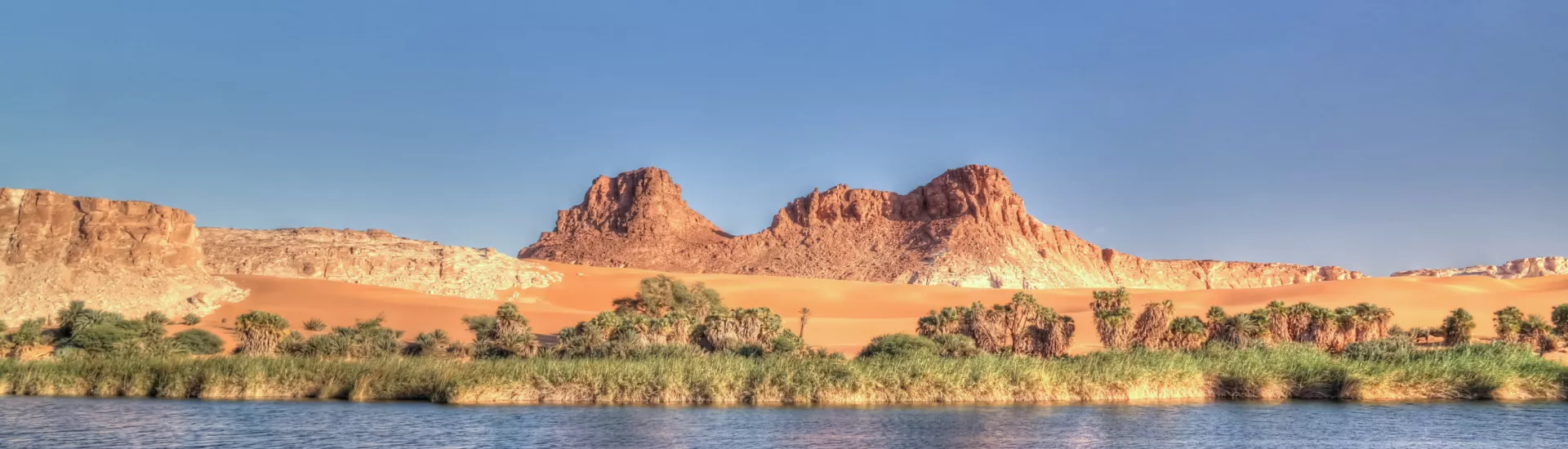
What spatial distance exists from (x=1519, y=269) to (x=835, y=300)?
127274 mm

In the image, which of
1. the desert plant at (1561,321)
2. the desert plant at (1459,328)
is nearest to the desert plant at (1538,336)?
the desert plant at (1561,321)

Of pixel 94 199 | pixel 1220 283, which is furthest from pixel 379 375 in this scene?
pixel 1220 283

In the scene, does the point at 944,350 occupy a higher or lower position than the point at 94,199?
lower

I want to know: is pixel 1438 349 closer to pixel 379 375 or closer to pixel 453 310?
pixel 379 375

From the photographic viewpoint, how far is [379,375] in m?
26.0

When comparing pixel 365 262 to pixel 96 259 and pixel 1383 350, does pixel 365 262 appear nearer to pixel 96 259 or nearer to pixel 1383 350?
pixel 96 259

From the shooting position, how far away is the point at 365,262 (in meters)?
63.2

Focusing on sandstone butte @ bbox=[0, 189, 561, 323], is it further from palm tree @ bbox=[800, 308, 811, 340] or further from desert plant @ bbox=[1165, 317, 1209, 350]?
desert plant @ bbox=[1165, 317, 1209, 350]

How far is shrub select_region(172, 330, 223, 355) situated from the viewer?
120 ft

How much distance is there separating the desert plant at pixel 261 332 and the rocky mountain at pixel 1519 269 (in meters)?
156

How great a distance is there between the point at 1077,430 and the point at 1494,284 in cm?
7165

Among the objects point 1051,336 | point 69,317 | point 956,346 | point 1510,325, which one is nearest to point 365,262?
point 69,317

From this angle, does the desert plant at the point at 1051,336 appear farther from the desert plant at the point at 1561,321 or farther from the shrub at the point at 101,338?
the shrub at the point at 101,338

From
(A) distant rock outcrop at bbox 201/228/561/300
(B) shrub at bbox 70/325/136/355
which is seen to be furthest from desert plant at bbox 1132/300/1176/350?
(A) distant rock outcrop at bbox 201/228/561/300
